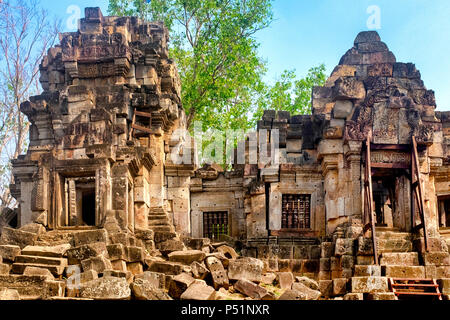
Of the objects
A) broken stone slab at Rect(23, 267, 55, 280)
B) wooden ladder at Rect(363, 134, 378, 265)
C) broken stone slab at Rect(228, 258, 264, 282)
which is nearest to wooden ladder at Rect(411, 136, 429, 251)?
wooden ladder at Rect(363, 134, 378, 265)

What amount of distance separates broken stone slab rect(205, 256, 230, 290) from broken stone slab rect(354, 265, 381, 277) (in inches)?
102

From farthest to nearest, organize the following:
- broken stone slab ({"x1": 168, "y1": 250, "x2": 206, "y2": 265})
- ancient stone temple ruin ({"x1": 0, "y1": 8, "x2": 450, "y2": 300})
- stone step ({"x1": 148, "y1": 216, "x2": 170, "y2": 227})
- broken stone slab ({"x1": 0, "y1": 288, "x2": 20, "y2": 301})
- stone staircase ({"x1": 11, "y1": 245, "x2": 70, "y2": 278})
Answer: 1. stone step ({"x1": 148, "y1": 216, "x2": 170, "y2": 227})
2. broken stone slab ({"x1": 168, "y1": 250, "x2": 206, "y2": 265})
3. ancient stone temple ruin ({"x1": 0, "y1": 8, "x2": 450, "y2": 300})
4. stone staircase ({"x1": 11, "y1": 245, "x2": 70, "y2": 278})
5. broken stone slab ({"x1": 0, "y1": 288, "x2": 20, "y2": 301})

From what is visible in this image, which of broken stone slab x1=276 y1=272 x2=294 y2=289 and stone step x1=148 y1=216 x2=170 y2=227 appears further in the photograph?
stone step x1=148 y1=216 x2=170 y2=227

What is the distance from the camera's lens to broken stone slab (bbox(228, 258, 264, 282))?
46.2 feet

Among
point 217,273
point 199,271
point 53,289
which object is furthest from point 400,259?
point 53,289

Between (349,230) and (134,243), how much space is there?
14.8 feet

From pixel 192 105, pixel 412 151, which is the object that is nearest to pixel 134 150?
pixel 412 151

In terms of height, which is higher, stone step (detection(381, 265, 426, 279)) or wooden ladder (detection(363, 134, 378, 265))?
wooden ladder (detection(363, 134, 378, 265))

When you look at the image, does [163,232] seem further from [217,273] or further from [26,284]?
[26,284]

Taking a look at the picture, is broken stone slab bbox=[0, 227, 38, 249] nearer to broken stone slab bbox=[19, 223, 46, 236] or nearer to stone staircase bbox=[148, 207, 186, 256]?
broken stone slab bbox=[19, 223, 46, 236]

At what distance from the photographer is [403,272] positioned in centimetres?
1414

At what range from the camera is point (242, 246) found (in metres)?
17.2

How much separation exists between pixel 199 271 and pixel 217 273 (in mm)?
346

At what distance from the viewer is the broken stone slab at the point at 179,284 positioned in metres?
13.1
